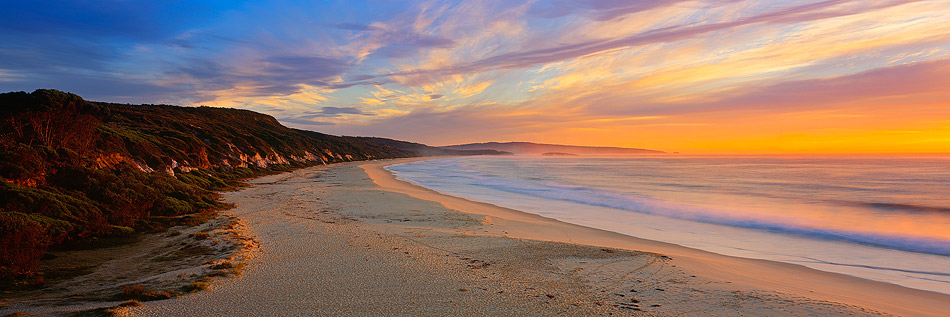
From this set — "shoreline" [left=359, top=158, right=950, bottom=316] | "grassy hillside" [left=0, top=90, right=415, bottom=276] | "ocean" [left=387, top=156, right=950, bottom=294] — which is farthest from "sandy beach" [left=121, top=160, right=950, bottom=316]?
"grassy hillside" [left=0, top=90, right=415, bottom=276]

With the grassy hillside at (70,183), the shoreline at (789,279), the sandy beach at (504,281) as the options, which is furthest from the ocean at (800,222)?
the grassy hillside at (70,183)

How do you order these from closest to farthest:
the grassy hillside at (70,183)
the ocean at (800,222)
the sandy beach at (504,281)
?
the sandy beach at (504,281), the grassy hillside at (70,183), the ocean at (800,222)

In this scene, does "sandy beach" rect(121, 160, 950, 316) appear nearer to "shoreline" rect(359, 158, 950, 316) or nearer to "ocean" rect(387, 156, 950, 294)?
"shoreline" rect(359, 158, 950, 316)

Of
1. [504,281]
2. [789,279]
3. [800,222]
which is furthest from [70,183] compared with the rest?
[800,222]

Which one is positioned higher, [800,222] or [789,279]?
[800,222]

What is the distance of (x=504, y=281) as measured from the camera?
7.82 meters

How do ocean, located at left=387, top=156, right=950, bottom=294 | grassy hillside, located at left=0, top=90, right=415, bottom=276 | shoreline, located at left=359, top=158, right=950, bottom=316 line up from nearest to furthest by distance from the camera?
shoreline, located at left=359, top=158, right=950, bottom=316, grassy hillside, located at left=0, top=90, right=415, bottom=276, ocean, located at left=387, top=156, right=950, bottom=294

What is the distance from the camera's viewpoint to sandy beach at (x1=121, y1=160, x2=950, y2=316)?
6.49 metres

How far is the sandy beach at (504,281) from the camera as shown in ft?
21.3

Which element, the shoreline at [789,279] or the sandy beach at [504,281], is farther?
the shoreline at [789,279]

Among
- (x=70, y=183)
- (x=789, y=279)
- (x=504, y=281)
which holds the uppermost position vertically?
(x=70, y=183)

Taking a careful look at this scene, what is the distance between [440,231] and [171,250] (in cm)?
709

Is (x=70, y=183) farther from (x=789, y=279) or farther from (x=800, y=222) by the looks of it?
(x=800, y=222)

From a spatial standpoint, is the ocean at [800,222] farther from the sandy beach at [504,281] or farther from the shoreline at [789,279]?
the sandy beach at [504,281]
